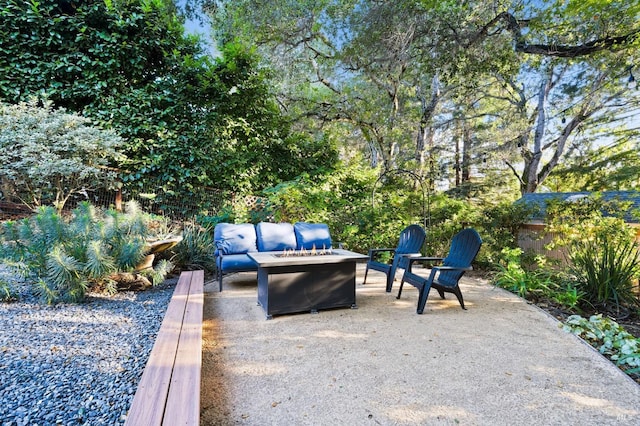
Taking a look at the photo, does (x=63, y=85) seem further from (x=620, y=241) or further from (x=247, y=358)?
(x=620, y=241)

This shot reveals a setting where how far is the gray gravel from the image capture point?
1.57 meters

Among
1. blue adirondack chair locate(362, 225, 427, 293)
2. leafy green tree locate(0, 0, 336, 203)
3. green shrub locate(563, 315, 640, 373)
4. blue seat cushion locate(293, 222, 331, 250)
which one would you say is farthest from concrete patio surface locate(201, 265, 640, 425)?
leafy green tree locate(0, 0, 336, 203)

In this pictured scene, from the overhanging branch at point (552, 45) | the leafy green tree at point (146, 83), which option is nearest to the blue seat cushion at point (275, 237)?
the leafy green tree at point (146, 83)

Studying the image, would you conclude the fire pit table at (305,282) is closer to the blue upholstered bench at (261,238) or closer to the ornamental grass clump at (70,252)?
the blue upholstered bench at (261,238)

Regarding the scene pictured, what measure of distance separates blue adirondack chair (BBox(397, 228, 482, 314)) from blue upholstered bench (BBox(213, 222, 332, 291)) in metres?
1.46

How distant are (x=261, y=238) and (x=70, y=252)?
7.32ft

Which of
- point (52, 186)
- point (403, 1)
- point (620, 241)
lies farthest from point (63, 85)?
point (620, 241)

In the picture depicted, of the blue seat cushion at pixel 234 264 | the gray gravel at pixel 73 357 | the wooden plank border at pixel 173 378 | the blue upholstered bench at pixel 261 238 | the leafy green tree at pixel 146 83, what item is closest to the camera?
the wooden plank border at pixel 173 378

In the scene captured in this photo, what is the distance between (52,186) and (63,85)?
2.31 meters

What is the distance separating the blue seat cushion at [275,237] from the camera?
185 inches

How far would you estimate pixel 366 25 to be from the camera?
21.0 feet

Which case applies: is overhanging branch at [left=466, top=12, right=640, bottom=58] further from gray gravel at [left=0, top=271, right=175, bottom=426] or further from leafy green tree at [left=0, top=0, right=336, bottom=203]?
gray gravel at [left=0, top=271, right=175, bottom=426]

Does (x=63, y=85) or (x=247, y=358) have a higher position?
(x=63, y=85)

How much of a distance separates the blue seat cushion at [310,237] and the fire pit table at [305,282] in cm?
117
